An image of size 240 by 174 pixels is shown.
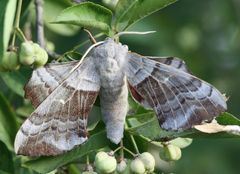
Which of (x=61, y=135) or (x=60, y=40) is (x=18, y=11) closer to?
(x=61, y=135)

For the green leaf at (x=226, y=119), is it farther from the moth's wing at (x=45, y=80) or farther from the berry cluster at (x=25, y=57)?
the berry cluster at (x=25, y=57)

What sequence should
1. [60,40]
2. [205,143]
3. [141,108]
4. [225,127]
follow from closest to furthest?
1. [225,127]
2. [141,108]
3. [60,40]
4. [205,143]

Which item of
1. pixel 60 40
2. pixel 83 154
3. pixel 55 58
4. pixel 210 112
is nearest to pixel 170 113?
pixel 210 112

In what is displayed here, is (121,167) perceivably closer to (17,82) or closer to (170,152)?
(170,152)

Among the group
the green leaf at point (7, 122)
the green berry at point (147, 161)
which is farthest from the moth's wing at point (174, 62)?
the green leaf at point (7, 122)

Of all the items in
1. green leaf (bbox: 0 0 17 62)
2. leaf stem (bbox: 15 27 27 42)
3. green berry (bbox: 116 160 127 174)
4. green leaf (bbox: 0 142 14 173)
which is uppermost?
green leaf (bbox: 0 0 17 62)

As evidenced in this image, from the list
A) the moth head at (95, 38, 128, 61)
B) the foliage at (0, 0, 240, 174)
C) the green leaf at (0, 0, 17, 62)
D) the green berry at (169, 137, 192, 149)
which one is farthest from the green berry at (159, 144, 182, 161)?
the green leaf at (0, 0, 17, 62)

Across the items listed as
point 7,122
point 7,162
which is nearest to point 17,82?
point 7,122

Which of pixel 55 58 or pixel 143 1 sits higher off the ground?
pixel 143 1

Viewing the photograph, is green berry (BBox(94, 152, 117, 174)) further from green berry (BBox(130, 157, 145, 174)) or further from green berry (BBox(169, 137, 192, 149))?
green berry (BBox(169, 137, 192, 149))
